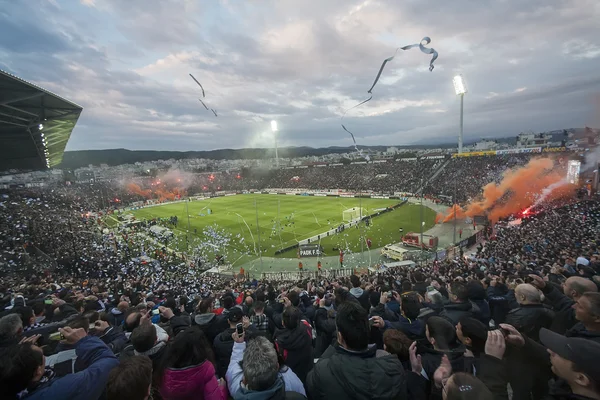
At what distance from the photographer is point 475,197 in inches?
1706

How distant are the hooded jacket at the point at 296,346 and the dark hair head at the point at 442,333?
163 cm

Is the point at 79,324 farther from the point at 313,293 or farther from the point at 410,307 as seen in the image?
the point at 313,293

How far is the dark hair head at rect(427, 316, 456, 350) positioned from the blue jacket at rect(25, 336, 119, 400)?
11.5ft

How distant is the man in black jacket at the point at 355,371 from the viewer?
2.40m

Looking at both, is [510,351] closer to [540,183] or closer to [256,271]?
[256,271]

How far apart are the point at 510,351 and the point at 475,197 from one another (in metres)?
46.8

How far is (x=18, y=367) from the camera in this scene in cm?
254

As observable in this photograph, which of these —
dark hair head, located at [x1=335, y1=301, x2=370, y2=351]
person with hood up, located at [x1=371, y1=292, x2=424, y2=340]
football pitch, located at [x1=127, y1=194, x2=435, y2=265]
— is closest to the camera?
dark hair head, located at [x1=335, y1=301, x2=370, y2=351]

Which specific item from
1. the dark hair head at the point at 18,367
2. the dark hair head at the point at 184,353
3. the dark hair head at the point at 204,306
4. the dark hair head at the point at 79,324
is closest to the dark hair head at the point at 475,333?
the dark hair head at the point at 184,353

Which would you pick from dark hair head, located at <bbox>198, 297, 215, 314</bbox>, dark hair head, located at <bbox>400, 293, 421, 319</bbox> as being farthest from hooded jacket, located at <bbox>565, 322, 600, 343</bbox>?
dark hair head, located at <bbox>198, 297, 215, 314</bbox>

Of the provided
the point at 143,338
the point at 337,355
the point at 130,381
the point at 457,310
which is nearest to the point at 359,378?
the point at 337,355

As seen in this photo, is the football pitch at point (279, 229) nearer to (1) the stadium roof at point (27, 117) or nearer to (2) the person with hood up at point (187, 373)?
(1) the stadium roof at point (27, 117)

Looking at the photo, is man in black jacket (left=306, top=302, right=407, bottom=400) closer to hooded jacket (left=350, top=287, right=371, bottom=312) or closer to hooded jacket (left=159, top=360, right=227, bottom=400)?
hooded jacket (left=159, top=360, right=227, bottom=400)

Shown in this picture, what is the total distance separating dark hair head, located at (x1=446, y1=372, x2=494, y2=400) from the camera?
2041 mm
